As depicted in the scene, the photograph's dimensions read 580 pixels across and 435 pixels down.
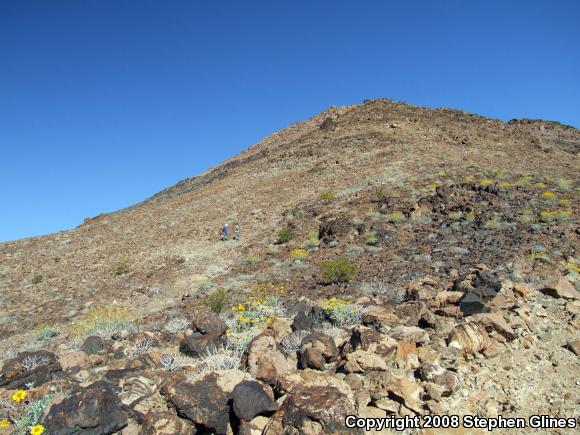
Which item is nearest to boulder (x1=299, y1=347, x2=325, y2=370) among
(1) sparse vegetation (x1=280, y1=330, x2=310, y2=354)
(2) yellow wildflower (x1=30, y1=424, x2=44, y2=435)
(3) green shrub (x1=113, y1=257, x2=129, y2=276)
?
(1) sparse vegetation (x1=280, y1=330, x2=310, y2=354)

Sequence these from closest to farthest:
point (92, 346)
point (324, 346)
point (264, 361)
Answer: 1. point (264, 361)
2. point (324, 346)
3. point (92, 346)

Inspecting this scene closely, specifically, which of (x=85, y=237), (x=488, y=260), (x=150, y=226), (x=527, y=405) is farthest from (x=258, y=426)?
(x=85, y=237)

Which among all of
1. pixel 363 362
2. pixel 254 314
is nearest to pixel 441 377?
pixel 363 362

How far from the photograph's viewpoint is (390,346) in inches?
209

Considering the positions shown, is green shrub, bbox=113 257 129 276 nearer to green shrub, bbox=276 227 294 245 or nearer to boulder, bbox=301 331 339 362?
green shrub, bbox=276 227 294 245

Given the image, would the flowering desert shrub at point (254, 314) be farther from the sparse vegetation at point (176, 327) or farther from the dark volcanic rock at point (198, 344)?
the sparse vegetation at point (176, 327)

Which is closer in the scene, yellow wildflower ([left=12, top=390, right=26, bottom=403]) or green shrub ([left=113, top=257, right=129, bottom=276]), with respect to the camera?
yellow wildflower ([left=12, top=390, right=26, bottom=403])

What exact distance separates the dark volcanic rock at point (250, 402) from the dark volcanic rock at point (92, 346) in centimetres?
348

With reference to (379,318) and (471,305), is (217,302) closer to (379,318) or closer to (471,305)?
(379,318)

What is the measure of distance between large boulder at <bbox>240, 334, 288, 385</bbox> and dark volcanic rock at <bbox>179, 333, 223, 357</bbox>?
1.03 metres

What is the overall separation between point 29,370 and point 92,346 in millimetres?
1183

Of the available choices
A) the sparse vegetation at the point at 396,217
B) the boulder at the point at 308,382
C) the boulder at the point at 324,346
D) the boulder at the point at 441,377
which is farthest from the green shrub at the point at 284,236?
the boulder at the point at 308,382

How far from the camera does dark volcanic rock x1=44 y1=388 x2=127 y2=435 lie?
3861 mm

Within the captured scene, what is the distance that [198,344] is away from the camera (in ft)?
20.2
